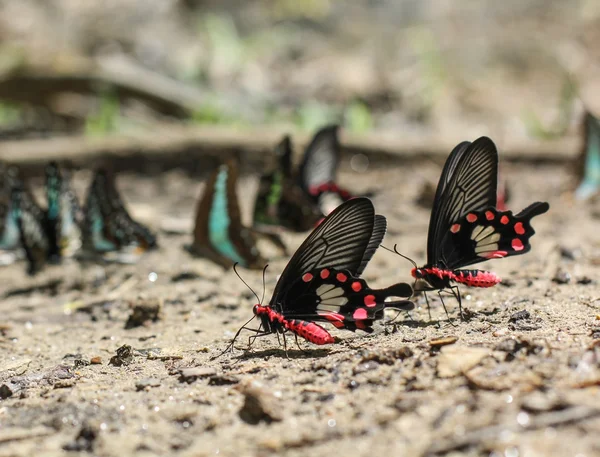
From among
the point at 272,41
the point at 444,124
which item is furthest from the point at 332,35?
the point at 444,124

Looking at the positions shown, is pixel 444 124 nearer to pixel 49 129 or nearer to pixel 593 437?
pixel 49 129

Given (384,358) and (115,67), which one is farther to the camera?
(115,67)

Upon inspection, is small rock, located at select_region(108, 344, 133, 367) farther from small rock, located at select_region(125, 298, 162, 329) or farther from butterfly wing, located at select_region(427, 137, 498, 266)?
butterfly wing, located at select_region(427, 137, 498, 266)

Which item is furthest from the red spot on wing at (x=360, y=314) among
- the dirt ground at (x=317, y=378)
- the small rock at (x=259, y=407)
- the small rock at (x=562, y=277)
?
the small rock at (x=562, y=277)

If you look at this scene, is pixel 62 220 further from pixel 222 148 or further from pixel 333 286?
pixel 333 286

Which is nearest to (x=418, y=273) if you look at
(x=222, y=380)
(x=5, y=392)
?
(x=222, y=380)

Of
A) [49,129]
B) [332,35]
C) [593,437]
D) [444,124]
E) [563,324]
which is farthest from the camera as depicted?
[332,35]
